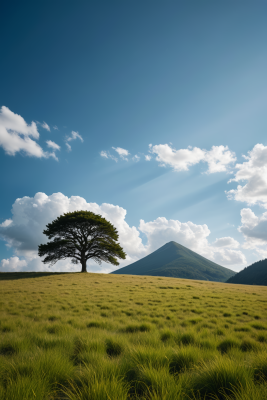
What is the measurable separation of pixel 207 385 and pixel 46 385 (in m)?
2.38

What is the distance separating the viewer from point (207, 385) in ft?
9.02

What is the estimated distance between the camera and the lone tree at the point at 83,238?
36719 mm

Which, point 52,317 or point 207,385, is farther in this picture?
point 52,317

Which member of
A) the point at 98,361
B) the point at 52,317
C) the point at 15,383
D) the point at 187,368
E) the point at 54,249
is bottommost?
the point at 52,317

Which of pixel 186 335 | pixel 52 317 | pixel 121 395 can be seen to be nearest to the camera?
pixel 121 395

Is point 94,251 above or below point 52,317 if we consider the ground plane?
above

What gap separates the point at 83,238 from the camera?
127ft

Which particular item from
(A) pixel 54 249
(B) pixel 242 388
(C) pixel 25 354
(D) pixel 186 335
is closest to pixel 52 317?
(C) pixel 25 354

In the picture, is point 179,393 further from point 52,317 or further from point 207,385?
point 52,317

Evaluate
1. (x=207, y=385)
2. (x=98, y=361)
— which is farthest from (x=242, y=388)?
(x=98, y=361)

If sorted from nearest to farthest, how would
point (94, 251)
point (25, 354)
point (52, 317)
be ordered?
point (25, 354) < point (52, 317) < point (94, 251)

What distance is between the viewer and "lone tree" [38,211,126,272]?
36.7 m

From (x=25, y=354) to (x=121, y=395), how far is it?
95.2 inches

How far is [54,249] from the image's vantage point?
35875 millimetres
